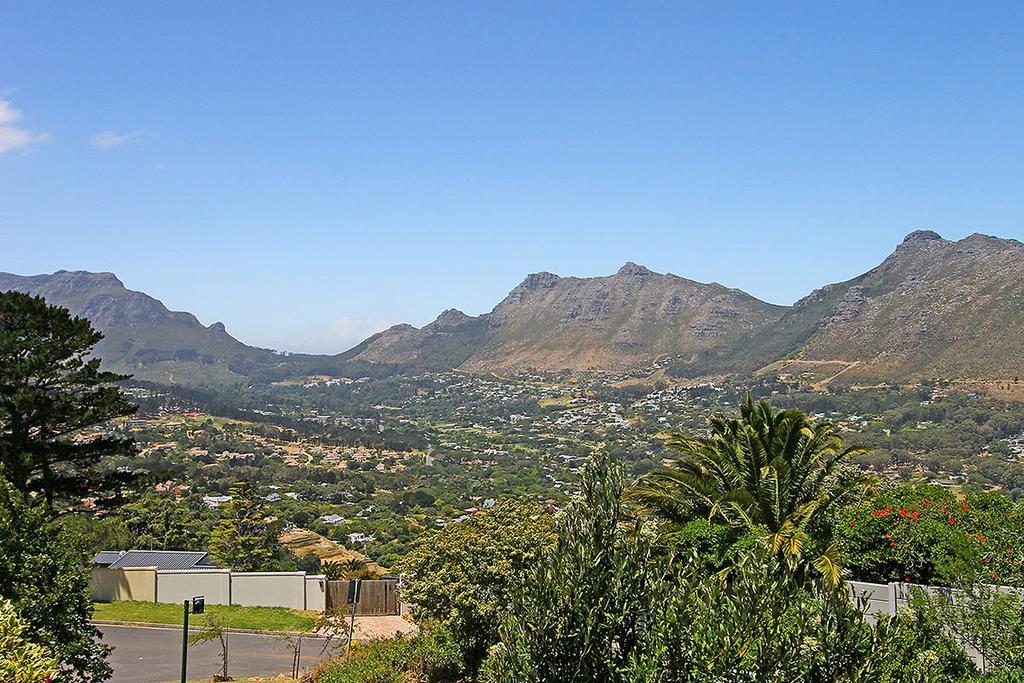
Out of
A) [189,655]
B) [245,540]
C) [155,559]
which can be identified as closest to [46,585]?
[189,655]

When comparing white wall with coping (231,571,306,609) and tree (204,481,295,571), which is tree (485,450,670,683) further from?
tree (204,481,295,571)

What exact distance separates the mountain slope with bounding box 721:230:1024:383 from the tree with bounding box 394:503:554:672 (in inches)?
4334

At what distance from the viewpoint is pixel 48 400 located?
22297 mm

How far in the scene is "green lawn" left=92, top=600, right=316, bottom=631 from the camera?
69.7 feet

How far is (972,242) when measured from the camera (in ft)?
581

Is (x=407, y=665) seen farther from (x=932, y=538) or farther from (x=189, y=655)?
(x=932, y=538)

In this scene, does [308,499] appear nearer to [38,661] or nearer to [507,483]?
[507,483]

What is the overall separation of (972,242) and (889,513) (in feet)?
616

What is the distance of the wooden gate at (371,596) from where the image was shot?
78.8ft

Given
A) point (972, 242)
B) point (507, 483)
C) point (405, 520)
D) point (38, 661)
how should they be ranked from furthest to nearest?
point (972, 242)
point (507, 483)
point (405, 520)
point (38, 661)

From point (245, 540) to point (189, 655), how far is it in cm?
1636

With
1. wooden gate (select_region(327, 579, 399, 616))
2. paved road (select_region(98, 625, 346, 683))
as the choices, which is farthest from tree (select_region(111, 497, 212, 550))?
paved road (select_region(98, 625, 346, 683))

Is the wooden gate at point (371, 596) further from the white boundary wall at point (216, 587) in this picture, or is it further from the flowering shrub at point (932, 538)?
the flowering shrub at point (932, 538)

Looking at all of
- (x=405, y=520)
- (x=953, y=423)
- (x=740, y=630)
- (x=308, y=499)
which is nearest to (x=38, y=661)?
(x=740, y=630)
